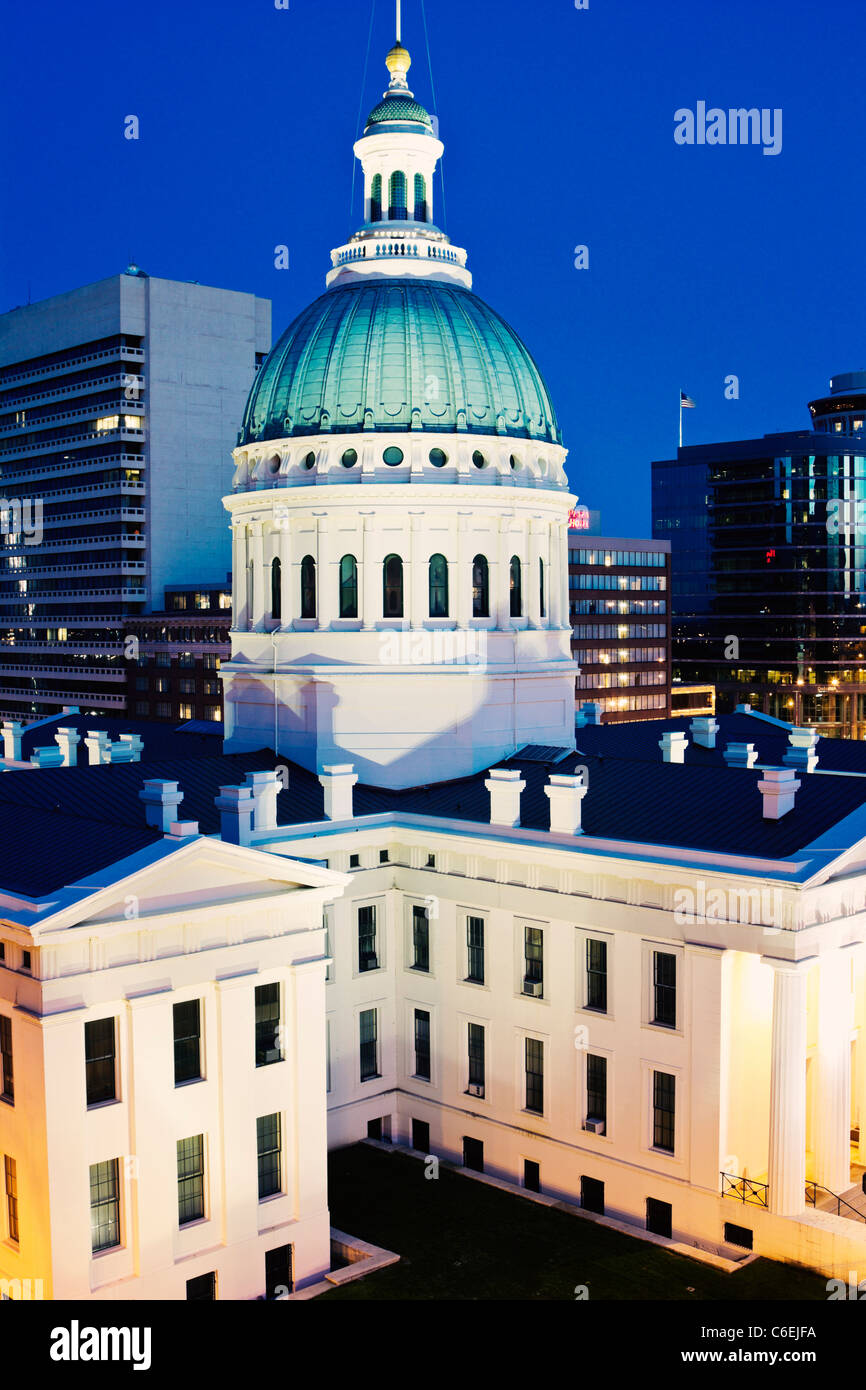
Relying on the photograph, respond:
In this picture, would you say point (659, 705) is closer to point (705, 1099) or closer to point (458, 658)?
point (458, 658)

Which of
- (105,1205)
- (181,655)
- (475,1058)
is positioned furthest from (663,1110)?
(181,655)

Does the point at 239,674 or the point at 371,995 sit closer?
the point at 371,995

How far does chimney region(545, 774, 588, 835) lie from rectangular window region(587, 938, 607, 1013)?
12.4 ft

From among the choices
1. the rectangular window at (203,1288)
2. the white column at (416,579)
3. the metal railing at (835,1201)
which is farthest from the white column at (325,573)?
the metal railing at (835,1201)

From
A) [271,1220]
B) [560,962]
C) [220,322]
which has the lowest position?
[271,1220]

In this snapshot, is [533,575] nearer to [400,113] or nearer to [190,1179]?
[400,113]

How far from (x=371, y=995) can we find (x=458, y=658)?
14.7 m

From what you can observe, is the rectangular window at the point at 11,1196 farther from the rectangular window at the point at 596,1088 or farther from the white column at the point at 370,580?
the white column at the point at 370,580

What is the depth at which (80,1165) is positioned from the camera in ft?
116

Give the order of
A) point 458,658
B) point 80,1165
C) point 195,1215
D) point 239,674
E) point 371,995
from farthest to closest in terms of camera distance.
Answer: point 239,674, point 458,658, point 371,995, point 195,1215, point 80,1165

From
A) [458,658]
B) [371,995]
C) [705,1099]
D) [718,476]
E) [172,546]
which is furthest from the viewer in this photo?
[718,476]

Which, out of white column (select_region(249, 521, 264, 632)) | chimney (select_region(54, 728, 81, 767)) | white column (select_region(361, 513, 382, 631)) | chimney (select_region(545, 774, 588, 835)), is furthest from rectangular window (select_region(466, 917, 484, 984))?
chimney (select_region(54, 728, 81, 767))

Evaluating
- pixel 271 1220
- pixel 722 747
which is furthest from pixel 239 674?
pixel 271 1220

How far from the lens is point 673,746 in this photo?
5509 cm
